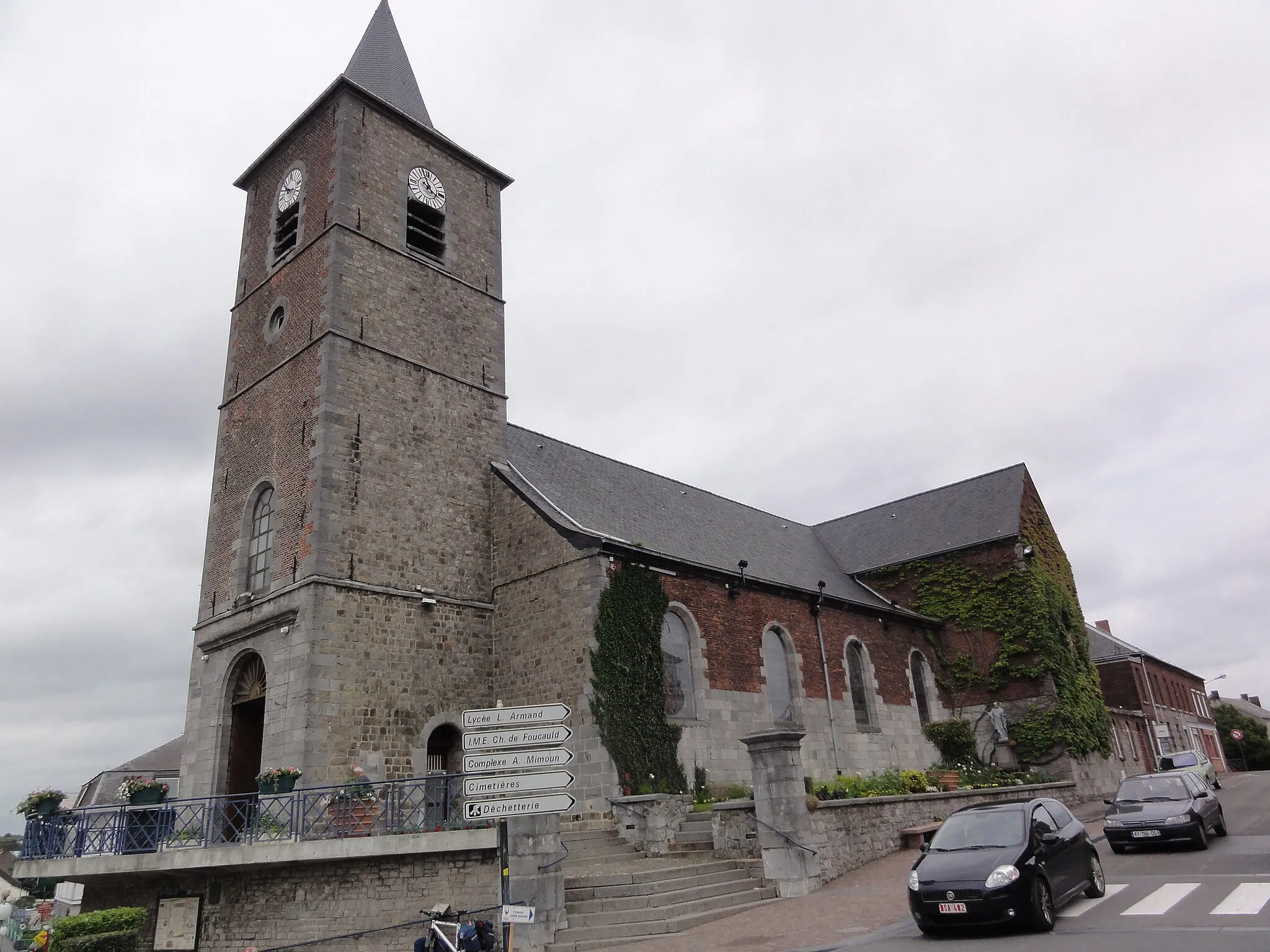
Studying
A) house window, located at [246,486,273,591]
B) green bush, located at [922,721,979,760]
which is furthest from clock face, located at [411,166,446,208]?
green bush, located at [922,721,979,760]

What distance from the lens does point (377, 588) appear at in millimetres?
16859

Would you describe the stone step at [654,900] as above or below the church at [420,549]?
below

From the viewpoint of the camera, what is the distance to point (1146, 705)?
40.0m

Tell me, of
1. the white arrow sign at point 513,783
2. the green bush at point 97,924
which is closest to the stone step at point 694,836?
the white arrow sign at point 513,783

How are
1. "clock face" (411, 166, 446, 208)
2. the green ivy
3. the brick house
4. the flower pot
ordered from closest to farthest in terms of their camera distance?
the flower pot
the green ivy
"clock face" (411, 166, 446, 208)
the brick house

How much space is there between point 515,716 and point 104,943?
905 cm

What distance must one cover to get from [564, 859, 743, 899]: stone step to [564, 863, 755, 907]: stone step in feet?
0.08

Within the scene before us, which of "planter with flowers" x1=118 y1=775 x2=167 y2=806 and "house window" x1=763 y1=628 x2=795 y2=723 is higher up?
"house window" x1=763 y1=628 x2=795 y2=723

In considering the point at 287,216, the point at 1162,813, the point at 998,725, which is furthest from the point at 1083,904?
the point at 287,216

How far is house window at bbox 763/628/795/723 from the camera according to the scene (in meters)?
20.5

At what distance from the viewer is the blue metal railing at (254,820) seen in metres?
12.9

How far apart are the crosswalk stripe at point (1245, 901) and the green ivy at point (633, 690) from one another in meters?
8.68

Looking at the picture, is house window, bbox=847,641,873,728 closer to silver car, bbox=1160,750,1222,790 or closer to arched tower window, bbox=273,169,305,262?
silver car, bbox=1160,750,1222,790

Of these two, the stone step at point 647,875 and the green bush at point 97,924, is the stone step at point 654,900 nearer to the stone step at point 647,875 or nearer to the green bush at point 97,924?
the stone step at point 647,875
